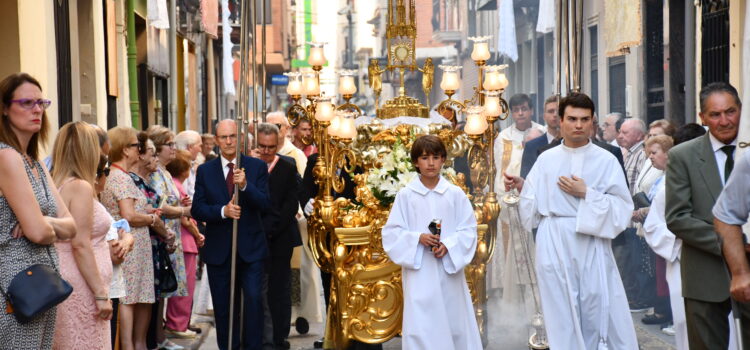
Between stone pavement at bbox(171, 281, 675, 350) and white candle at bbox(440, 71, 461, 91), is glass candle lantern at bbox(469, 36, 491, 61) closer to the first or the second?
white candle at bbox(440, 71, 461, 91)

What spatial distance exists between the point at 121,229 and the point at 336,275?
6.73 feet

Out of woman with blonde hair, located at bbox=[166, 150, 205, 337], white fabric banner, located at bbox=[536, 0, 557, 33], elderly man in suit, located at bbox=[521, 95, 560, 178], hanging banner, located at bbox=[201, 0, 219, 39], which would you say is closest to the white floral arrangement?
elderly man in suit, located at bbox=[521, 95, 560, 178]

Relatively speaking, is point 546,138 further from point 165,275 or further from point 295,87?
point 165,275

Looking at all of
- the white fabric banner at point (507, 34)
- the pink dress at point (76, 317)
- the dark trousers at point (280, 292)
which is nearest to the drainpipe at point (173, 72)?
the white fabric banner at point (507, 34)

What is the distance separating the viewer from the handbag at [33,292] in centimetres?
537

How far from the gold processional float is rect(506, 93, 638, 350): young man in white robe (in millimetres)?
1095

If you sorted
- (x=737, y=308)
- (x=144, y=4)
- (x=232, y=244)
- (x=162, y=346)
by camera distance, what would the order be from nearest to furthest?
(x=737, y=308)
(x=232, y=244)
(x=162, y=346)
(x=144, y=4)

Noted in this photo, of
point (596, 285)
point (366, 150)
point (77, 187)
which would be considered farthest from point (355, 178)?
point (77, 187)

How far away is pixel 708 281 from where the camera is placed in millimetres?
6234

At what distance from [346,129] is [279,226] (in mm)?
1362

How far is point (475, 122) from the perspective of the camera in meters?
9.66

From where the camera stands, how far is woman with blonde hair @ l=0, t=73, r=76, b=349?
5.45 m

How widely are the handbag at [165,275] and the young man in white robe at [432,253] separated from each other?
2.21 m

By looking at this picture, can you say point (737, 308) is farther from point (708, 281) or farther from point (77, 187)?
point (77, 187)
